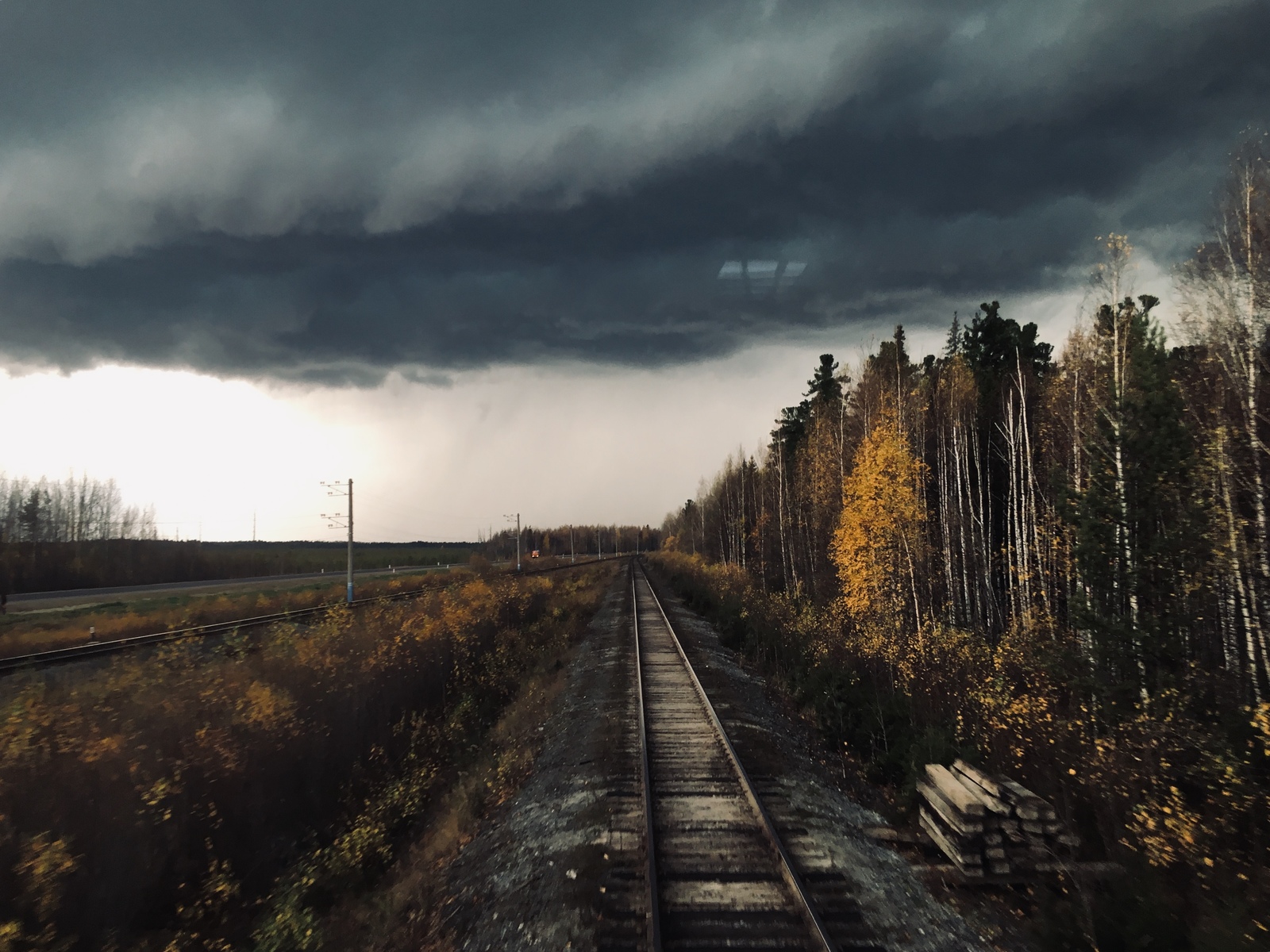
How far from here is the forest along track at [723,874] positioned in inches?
203

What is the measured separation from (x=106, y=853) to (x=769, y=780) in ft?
26.5

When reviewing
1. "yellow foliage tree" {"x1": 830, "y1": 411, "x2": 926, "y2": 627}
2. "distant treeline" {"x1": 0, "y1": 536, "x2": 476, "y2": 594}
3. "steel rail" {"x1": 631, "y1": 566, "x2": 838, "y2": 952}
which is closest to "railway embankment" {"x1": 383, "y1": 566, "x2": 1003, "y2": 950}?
"steel rail" {"x1": 631, "y1": 566, "x2": 838, "y2": 952}

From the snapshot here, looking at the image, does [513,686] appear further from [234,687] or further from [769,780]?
[769,780]

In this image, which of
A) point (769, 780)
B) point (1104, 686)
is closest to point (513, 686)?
point (769, 780)

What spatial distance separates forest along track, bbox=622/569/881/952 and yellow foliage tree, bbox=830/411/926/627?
1121 cm

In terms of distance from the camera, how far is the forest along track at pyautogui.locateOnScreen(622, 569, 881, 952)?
17.0ft

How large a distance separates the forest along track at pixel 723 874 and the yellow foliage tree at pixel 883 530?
11215mm

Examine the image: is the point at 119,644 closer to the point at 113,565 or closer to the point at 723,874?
the point at 723,874

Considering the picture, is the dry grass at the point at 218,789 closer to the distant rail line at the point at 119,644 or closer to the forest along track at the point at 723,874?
the forest along track at the point at 723,874

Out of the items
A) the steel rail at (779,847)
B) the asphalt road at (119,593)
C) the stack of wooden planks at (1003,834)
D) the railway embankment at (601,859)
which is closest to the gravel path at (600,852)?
the railway embankment at (601,859)

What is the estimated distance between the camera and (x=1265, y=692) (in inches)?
386

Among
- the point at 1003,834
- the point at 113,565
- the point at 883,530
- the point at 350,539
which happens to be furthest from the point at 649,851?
the point at 113,565

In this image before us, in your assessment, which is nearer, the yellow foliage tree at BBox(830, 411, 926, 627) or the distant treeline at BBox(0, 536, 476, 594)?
the yellow foliage tree at BBox(830, 411, 926, 627)

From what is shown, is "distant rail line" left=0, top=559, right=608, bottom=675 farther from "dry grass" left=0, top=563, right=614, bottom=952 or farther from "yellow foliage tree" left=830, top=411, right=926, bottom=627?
"yellow foliage tree" left=830, top=411, right=926, bottom=627
